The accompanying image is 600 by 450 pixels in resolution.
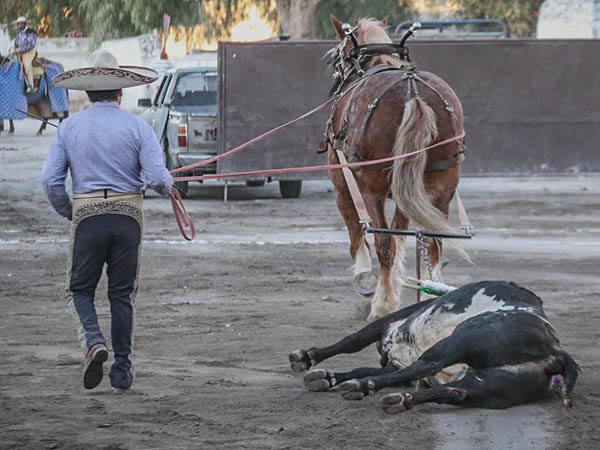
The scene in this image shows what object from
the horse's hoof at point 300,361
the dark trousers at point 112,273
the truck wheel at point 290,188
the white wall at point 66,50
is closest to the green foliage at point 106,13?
the white wall at point 66,50

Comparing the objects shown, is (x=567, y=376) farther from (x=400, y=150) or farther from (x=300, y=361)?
(x=400, y=150)

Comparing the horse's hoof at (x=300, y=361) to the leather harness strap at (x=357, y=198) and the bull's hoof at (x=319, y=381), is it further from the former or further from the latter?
the leather harness strap at (x=357, y=198)


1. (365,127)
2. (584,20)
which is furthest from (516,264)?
(584,20)

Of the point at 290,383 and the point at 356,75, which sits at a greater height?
the point at 356,75

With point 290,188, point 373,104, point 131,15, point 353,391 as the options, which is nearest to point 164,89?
point 290,188

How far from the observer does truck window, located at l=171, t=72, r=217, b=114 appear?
1928 cm

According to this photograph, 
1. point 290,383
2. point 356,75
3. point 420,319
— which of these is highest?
point 356,75

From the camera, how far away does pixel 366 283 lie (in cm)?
966

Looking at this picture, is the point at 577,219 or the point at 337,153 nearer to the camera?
the point at 337,153

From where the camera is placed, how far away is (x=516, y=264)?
41.3ft

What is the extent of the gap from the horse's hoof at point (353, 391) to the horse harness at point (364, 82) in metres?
3.22

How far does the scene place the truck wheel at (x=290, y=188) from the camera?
Result: 19484mm

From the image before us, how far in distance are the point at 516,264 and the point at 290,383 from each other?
6194 millimetres

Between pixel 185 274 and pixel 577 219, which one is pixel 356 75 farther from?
pixel 577 219
